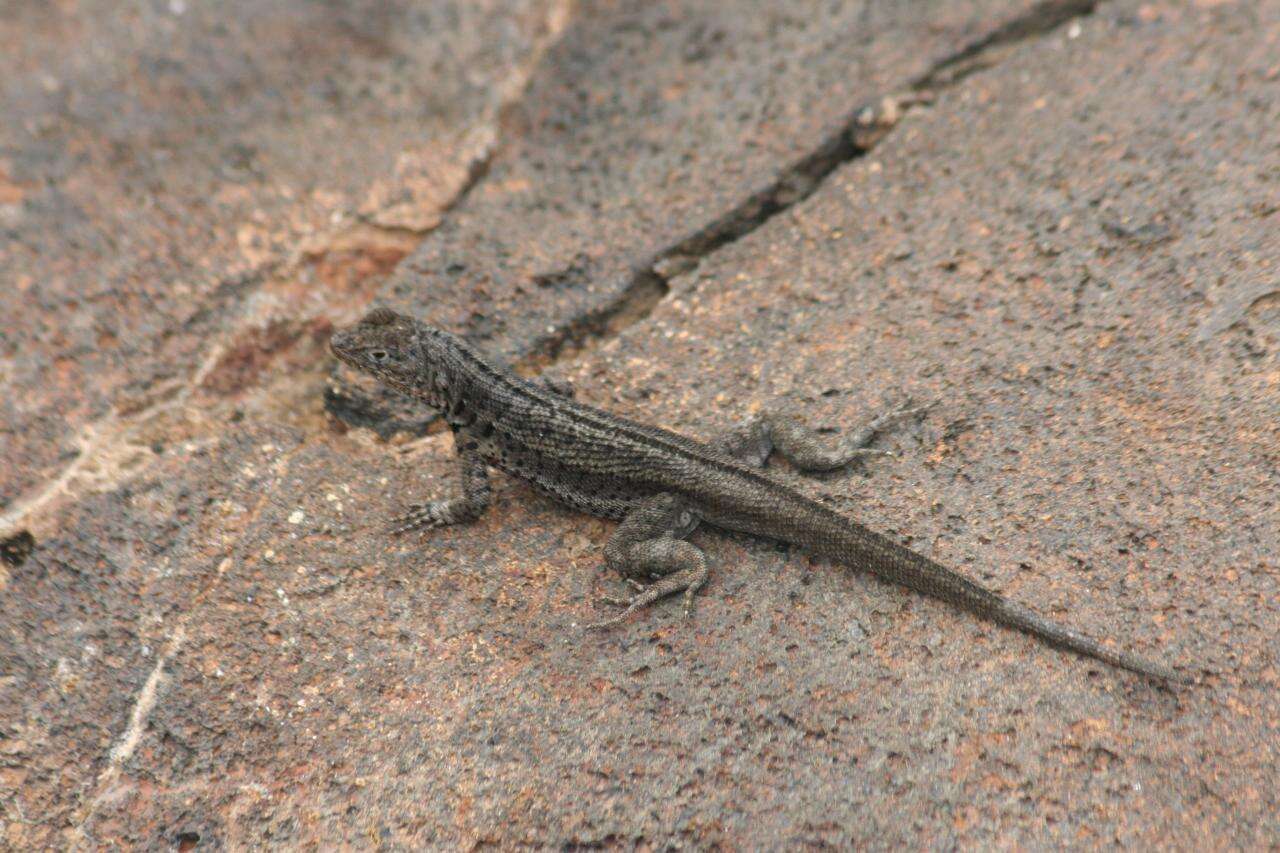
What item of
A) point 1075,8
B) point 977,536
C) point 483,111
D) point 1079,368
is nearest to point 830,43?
point 1075,8

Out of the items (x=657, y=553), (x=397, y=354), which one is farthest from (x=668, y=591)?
(x=397, y=354)

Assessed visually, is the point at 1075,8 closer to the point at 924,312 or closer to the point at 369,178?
the point at 924,312

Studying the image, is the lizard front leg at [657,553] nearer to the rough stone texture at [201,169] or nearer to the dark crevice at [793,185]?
the dark crevice at [793,185]

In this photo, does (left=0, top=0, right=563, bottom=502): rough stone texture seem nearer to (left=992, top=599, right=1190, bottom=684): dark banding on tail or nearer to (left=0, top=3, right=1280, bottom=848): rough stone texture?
(left=0, top=3, right=1280, bottom=848): rough stone texture

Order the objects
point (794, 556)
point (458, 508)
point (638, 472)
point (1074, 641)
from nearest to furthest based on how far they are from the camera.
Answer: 1. point (1074, 641)
2. point (794, 556)
3. point (638, 472)
4. point (458, 508)

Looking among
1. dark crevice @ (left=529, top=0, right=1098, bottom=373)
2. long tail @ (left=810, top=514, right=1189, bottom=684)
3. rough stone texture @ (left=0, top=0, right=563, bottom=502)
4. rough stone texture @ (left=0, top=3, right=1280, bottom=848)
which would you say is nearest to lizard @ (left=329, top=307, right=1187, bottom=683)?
long tail @ (left=810, top=514, right=1189, bottom=684)

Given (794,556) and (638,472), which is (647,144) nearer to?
(638,472)
